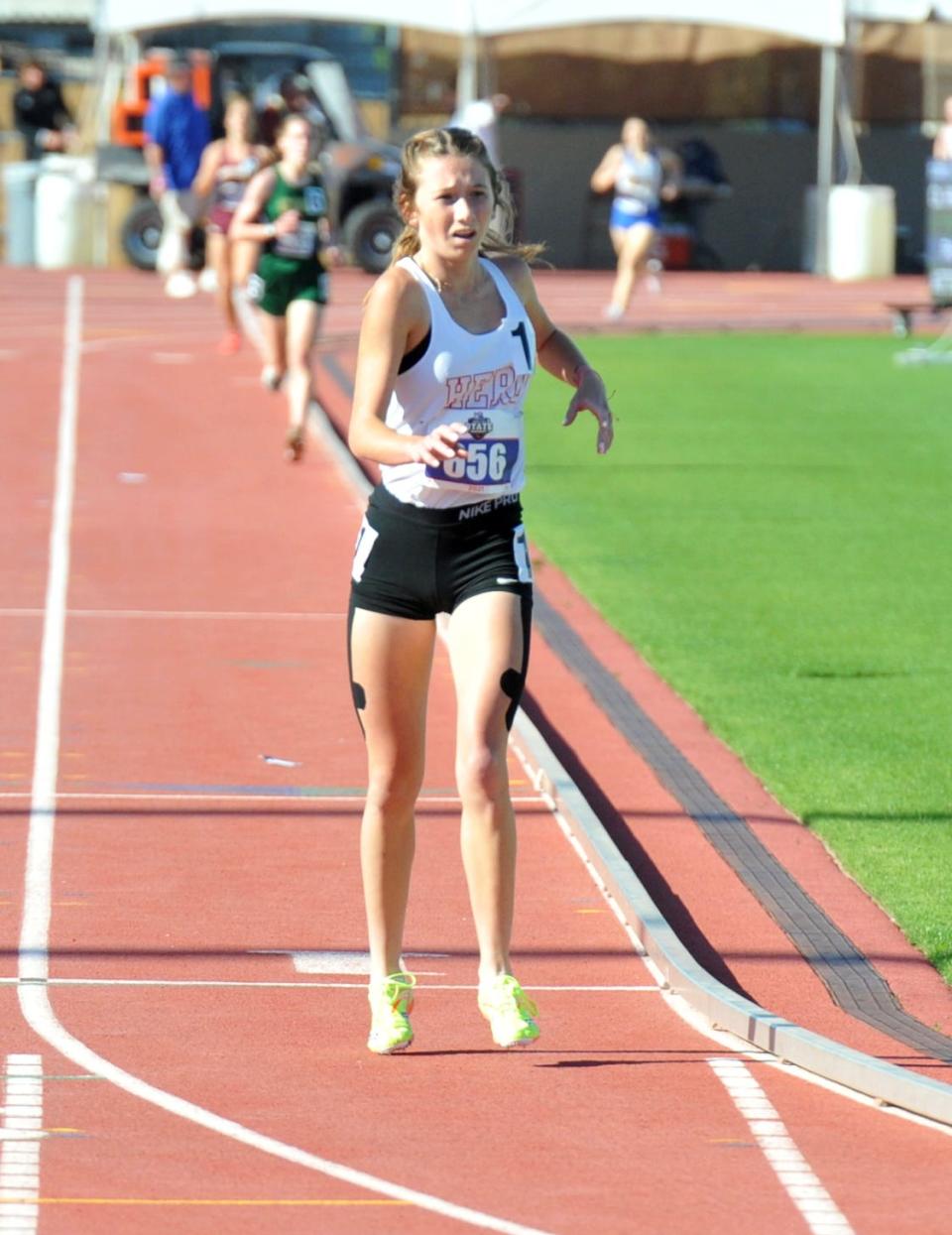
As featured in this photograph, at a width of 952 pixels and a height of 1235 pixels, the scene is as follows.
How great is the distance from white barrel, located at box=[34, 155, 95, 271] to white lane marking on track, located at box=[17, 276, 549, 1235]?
2341cm

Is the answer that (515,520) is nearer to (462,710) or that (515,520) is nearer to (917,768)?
(462,710)

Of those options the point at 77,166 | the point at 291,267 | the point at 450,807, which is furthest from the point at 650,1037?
the point at 77,166

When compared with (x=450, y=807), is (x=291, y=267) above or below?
above

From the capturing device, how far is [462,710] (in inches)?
223

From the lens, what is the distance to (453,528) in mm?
5641

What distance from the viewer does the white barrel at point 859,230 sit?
120 feet

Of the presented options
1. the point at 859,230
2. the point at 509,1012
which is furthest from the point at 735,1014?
the point at 859,230

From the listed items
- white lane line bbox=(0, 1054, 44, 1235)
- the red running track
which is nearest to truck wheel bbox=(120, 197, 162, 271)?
the red running track

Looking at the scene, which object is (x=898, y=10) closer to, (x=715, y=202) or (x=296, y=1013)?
(x=715, y=202)

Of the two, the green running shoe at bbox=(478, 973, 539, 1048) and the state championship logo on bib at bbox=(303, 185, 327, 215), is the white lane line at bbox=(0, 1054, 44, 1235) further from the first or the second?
the state championship logo on bib at bbox=(303, 185, 327, 215)

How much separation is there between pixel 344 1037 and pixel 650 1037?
2.46 ft

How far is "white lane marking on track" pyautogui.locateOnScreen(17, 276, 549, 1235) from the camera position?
4.93 m

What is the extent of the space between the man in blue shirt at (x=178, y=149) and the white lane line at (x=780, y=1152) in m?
25.4

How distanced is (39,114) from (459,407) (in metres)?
33.4
